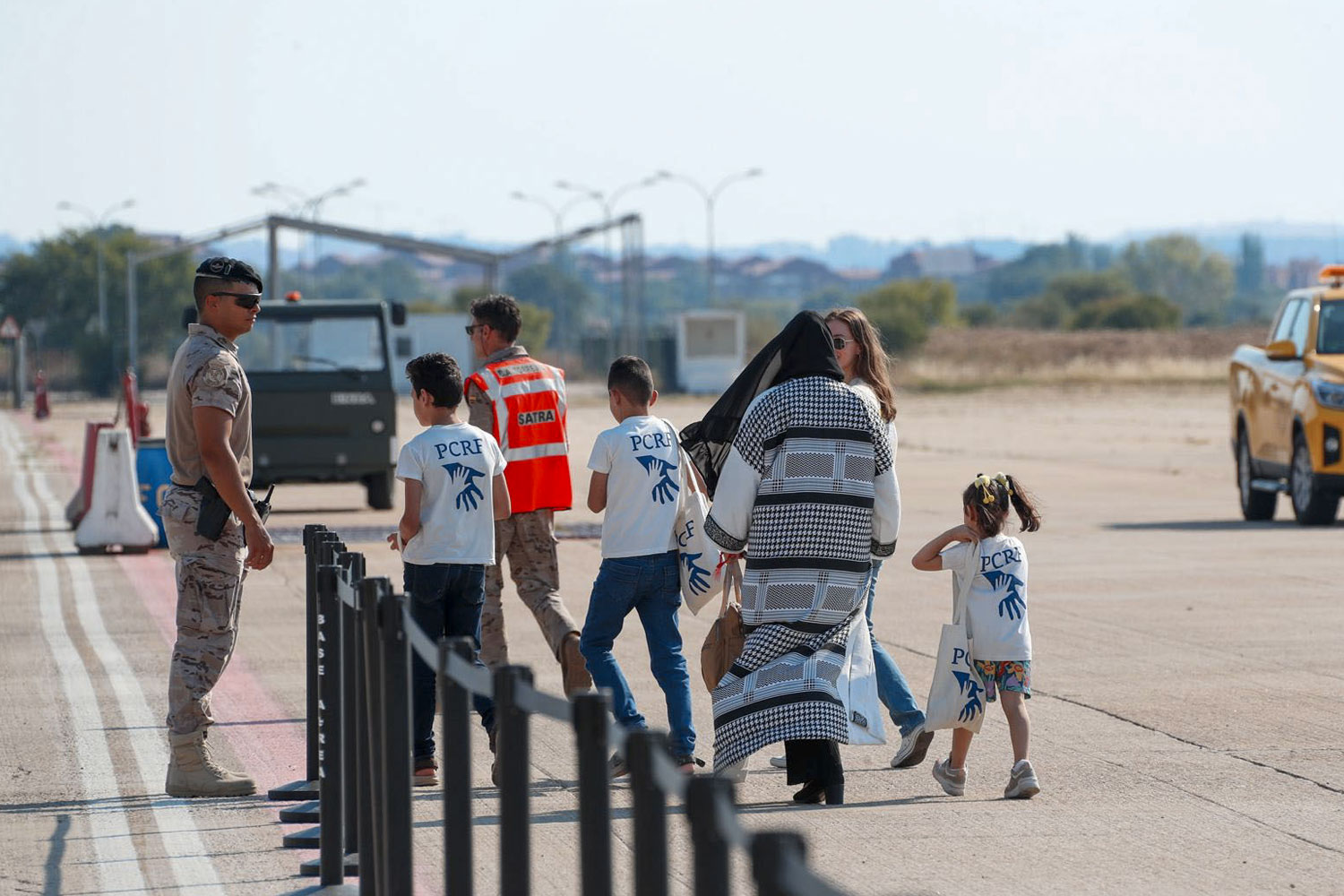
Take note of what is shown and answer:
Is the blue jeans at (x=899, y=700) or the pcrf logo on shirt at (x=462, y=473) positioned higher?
the pcrf logo on shirt at (x=462, y=473)

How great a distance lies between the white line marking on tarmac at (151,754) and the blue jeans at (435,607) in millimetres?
923

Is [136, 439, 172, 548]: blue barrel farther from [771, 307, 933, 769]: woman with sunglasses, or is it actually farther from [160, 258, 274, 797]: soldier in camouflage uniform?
[771, 307, 933, 769]: woman with sunglasses

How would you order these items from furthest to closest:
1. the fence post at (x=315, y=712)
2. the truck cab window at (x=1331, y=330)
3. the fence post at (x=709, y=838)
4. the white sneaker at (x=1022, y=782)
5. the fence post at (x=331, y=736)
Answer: the truck cab window at (x=1331, y=330)
the white sneaker at (x=1022, y=782)
the fence post at (x=315, y=712)
the fence post at (x=331, y=736)
the fence post at (x=709, y=838)

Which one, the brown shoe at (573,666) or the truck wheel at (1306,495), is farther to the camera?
the truck wheel at (1306,495)

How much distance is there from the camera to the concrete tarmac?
20.2ft

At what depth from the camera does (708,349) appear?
7319 cm

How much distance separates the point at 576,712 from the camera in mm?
3686

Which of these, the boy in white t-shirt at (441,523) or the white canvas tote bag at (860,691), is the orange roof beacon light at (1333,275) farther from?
the white canvas tote bag at (860,691)

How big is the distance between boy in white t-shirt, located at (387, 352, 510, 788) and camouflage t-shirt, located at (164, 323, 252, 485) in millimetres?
613

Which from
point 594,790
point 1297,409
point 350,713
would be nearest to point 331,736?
point 350,713

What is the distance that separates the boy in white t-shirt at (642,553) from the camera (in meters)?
7.57

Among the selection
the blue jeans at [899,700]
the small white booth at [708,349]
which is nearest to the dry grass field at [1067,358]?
the small white booth at [708,349]

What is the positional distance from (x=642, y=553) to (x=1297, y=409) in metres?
12.1

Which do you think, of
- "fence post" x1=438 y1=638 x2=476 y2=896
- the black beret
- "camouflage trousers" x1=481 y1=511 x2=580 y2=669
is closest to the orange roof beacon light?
"camouflage trousers" x1=481 y1=511 x2=580 y2=669
